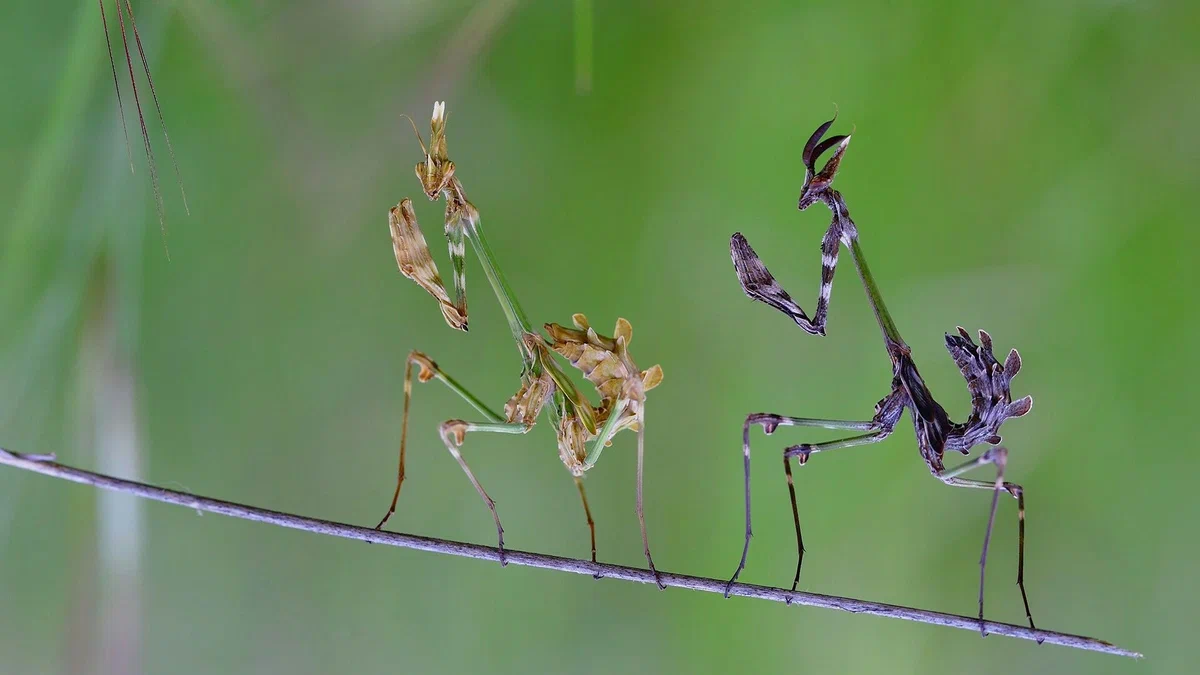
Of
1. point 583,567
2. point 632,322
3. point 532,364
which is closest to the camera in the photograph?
point 583,567

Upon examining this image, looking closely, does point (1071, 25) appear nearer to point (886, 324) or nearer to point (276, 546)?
point (886, 324)

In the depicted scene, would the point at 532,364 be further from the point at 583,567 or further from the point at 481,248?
the point at 583,567

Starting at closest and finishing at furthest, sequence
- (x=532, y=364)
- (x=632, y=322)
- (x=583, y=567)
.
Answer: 1. (x=583, y=567)
2. (x=532, y=364)
3. (x=632, y=322)

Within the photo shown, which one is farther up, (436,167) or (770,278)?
(436,167)

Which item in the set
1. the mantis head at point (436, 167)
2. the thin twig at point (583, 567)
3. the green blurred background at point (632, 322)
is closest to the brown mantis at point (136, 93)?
the green blurred background at point (632, 322)

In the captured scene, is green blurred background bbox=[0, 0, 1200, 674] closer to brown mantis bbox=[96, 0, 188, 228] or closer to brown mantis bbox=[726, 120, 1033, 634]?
brown mantis bbox=[96, 0, 188, 228]

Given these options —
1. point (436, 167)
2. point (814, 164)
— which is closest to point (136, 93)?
point (436, 167)

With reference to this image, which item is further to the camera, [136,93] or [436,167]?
[136,93]
